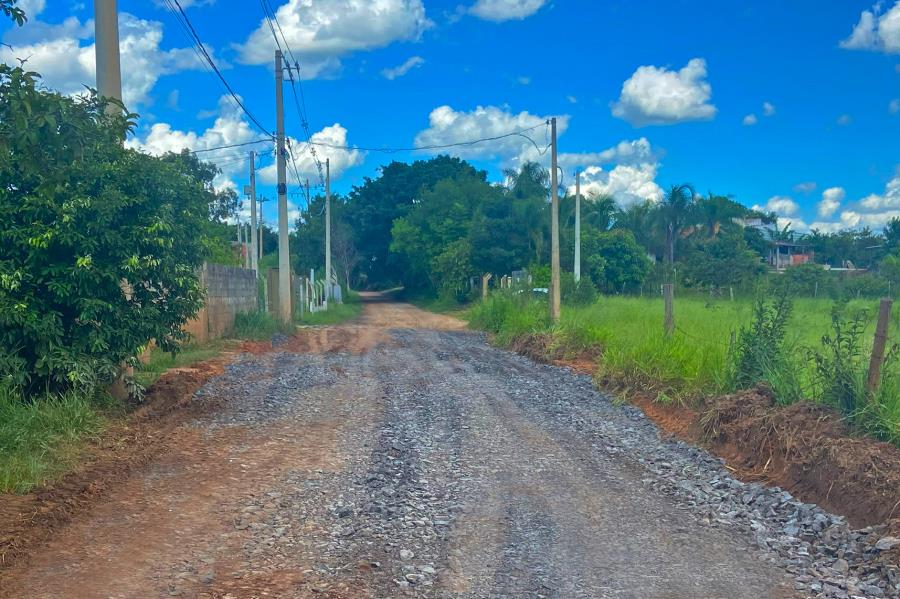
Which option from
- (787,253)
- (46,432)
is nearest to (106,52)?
(46,432)

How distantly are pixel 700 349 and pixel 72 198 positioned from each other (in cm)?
849

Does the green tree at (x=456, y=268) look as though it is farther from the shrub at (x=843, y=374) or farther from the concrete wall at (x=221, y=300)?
the shrub at (x=843, y=374)

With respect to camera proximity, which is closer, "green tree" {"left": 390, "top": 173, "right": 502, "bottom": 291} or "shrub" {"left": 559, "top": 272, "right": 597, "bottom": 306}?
"shrub" {"left": 559, "top": 272, "right": 597, "bottom": 306}

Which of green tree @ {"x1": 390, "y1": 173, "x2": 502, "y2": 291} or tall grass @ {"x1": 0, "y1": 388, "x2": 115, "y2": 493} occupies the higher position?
green tree @ {"x1": 390, "y1": 173, "x2": 502, "y2": 291}

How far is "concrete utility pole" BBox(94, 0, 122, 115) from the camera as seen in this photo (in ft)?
34.4

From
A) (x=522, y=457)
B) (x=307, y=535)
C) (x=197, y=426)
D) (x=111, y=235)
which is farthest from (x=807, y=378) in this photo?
(x=111, y=235)

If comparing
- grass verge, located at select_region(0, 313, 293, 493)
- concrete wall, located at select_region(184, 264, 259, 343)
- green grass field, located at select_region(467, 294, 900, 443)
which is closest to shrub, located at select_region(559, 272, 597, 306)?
green grass field, located at select_region(467, 294, 900, 443)

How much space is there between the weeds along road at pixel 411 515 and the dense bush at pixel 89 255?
158cm

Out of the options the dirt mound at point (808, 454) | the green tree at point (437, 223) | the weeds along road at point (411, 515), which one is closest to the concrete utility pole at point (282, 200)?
the weeds along road at point (411, 515)

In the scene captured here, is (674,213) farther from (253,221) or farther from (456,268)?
(253,221)

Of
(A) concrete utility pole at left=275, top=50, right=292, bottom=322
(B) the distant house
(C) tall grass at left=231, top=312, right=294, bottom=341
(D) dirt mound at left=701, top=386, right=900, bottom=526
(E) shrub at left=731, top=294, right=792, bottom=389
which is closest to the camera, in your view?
(D) dirt mound at left=701, top=386, right=900, bottom=526

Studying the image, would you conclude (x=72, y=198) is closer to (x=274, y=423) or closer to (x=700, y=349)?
(x=274, y=423)

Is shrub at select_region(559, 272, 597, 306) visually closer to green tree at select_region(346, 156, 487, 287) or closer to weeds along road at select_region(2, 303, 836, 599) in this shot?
weeds along road at select_region(2, 303, 836, 599)

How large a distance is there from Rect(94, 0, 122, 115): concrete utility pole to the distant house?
199ft
